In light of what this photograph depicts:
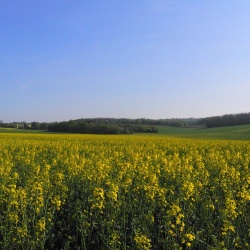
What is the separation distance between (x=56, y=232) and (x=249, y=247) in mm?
3582

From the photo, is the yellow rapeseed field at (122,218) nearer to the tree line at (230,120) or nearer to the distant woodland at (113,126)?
the distant woodland at (113,126)

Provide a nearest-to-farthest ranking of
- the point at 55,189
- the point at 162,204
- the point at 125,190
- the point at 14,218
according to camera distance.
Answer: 1. the point at 14,218
2. the point at 162,204
3. the point at 125,190
4. the point at 55,189

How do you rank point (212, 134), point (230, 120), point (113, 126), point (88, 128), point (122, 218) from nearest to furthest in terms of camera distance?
point (122, 218), point (212, 134), point (88, 128), point (113, 126), point (230, 120)

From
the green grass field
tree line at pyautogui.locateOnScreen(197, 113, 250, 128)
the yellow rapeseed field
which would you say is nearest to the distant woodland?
tree line at pyautogui.locateOnScreen(197, 113, 250, 128)

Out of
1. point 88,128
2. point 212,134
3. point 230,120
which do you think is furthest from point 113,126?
point 230,120

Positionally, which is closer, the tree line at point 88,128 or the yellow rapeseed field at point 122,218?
the yellow rapeseed field at point 122,218

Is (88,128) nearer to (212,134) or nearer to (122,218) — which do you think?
(212,134)

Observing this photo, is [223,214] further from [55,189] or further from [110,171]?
[110,171]

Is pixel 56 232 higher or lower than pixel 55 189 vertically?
lower

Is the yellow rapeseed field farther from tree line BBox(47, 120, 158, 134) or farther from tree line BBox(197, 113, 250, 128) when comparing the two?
tree line BBox(197, 113, 250, 128)

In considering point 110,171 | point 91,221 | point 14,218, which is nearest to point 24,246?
point 14,218

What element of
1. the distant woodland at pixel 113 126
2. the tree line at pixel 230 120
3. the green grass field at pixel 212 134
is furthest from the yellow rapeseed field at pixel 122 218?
the tree line at pixel 230 120

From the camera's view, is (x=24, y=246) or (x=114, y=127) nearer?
(x=24, y=246)

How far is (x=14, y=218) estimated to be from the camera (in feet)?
17.4
